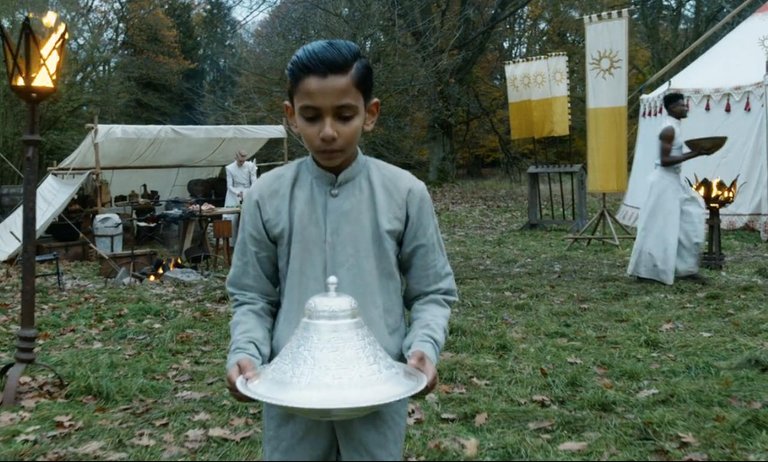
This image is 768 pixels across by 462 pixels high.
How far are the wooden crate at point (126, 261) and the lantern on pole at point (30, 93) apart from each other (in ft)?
19.6

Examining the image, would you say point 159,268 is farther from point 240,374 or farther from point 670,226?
point 240,374

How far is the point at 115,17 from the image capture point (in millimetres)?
25328

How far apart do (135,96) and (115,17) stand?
2.61 meters

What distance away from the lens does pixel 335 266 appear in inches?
72.4

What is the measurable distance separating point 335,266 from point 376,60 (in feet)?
41.4

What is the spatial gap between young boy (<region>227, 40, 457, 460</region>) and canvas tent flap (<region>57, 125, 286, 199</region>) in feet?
37.2

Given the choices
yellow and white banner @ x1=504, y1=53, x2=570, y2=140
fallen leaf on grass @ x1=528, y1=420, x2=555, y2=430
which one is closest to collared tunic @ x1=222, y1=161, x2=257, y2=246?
yellow and white banner @ x1=504, y1=53, x2=570, y2=140

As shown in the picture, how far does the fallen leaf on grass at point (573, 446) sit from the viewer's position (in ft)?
12.1

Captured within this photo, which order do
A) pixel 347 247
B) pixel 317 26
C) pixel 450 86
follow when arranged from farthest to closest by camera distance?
pixel 450 86 → pixel 317 26 → pixel 347 247

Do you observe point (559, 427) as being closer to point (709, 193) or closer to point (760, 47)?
point (709, 193)

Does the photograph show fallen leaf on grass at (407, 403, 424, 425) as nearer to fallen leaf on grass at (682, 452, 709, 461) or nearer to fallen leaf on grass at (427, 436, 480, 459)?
fallen leaf on grass at (427, 436, 480, 459)

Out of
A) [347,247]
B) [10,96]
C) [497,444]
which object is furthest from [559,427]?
[10,96]

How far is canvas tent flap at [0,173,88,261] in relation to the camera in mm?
12083

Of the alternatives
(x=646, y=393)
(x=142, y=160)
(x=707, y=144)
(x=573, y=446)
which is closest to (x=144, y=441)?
(x=573, y=446)
